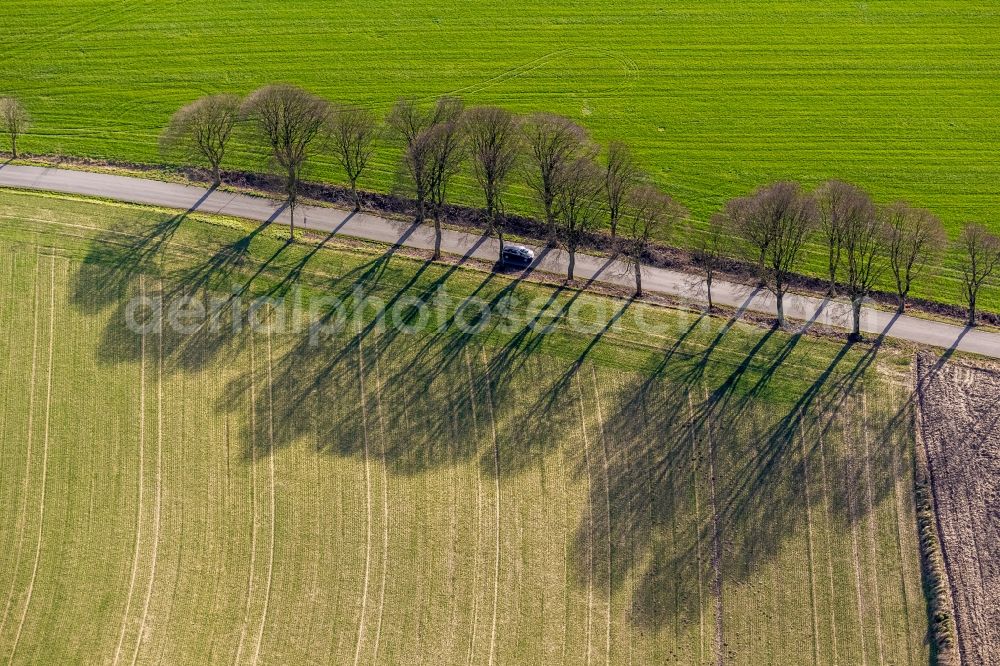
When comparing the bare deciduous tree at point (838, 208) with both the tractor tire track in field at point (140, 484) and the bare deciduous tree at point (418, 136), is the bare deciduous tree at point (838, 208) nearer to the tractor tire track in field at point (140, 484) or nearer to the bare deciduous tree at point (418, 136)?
the bare deciduous tree at point (418, 136)

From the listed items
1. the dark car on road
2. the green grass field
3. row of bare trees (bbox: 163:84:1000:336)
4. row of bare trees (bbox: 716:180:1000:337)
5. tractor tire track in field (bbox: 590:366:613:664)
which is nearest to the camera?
tractor tire track in field (bbox: 590:366:613:664)

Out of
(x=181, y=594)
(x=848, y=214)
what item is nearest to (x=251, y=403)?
(x=181, y=594)

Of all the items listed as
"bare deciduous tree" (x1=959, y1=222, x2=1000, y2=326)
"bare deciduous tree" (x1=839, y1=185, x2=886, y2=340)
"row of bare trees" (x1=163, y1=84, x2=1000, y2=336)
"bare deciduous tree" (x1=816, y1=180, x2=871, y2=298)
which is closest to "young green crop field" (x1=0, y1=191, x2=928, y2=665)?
"bare deciduous tree" (x1=839, y1=185, x2=886, y2=340)

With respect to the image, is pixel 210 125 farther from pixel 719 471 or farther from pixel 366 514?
pixel 719 471

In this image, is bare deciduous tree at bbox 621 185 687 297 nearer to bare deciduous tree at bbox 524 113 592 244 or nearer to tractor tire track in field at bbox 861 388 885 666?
bare deciduous tree at bbox 524 113 592 244

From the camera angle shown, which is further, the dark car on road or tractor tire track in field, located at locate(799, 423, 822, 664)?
the dark car on road

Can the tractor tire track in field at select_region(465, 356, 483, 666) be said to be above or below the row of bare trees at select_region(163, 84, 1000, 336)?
below

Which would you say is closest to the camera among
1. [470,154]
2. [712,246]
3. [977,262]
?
[977,262]

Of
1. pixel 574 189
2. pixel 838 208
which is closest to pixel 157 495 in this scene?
pixel 574 189
